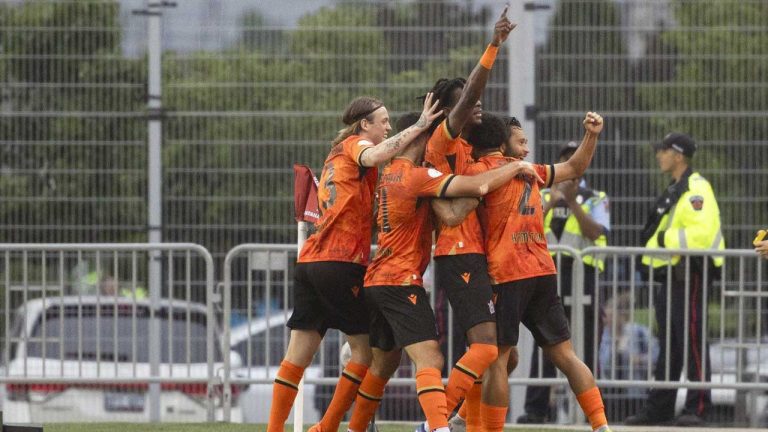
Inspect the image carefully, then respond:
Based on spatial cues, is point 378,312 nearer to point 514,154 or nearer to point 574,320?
point 514,154

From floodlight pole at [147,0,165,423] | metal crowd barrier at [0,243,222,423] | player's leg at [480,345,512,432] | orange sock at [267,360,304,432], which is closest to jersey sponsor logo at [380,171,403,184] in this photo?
player's leg at [480,345,512,432]

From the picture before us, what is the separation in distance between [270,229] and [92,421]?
2.10 m

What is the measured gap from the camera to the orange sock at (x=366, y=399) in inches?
344

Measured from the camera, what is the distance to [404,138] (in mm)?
8242

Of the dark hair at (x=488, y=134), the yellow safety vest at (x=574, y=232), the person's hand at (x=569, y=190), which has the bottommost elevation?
the yellow safety vest at (x=574, y=232)

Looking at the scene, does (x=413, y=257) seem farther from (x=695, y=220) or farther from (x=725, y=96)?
(x=725, y=96)

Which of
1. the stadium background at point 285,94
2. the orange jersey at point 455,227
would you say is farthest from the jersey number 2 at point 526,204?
the stadium background at point 285,94

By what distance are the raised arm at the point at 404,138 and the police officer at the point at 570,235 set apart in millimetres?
3330

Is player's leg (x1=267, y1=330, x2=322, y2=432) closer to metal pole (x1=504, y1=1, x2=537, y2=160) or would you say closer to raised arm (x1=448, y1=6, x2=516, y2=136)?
raised arm (x1=448, y1=6, x2=516, y2=136)

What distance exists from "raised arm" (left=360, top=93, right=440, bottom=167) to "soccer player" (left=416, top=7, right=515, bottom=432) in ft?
0.25

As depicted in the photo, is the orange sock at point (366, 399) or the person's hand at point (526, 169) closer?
the person's hand at point (526, 169)

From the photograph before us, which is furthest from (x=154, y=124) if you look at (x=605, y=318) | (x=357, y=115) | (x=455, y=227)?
(x=455, y=227)

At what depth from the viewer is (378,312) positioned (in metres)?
8.55

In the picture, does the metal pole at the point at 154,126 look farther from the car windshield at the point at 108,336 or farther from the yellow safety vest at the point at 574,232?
the yellow safety vest at the point at 574,232
